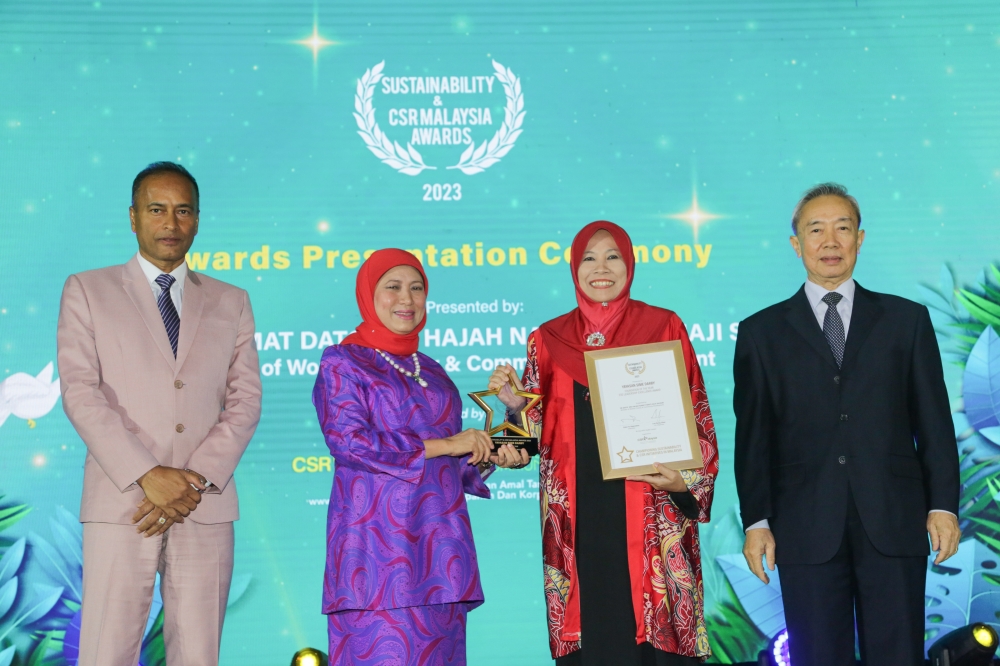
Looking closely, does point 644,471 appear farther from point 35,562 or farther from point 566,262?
point 35,562

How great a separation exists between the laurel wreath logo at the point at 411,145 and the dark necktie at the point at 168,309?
126cm

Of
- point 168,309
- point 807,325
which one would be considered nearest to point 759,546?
point 807,325

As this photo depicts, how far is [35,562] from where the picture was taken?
11.5ft

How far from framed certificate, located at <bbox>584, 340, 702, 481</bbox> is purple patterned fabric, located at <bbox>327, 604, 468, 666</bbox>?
622 mm

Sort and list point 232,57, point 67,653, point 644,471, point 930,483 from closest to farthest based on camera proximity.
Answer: point 644,471
point 930,483
point 67,653
point 232,57

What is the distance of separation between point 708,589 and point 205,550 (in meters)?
2.04

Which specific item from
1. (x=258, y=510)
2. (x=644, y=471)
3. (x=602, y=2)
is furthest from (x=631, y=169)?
(x=258, y=510)

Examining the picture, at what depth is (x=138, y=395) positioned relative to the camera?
2.59 metres

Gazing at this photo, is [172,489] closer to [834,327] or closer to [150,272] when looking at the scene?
A: [150,272]

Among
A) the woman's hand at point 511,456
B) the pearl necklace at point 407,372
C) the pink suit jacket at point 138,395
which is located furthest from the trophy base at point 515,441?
the pink suit jacket at point 138,395

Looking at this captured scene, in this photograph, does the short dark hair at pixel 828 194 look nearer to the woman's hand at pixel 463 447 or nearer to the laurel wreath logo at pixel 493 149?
the woman's hand at pixel 463 447

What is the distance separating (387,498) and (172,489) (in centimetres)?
62

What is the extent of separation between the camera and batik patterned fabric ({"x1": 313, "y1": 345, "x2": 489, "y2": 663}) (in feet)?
7.71

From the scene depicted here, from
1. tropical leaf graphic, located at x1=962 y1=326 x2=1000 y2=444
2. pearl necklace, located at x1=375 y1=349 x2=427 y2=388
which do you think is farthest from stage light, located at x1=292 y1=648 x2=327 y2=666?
tropical leaf graphic, located at x1=962 y1=326 x2=1000 y2=444
